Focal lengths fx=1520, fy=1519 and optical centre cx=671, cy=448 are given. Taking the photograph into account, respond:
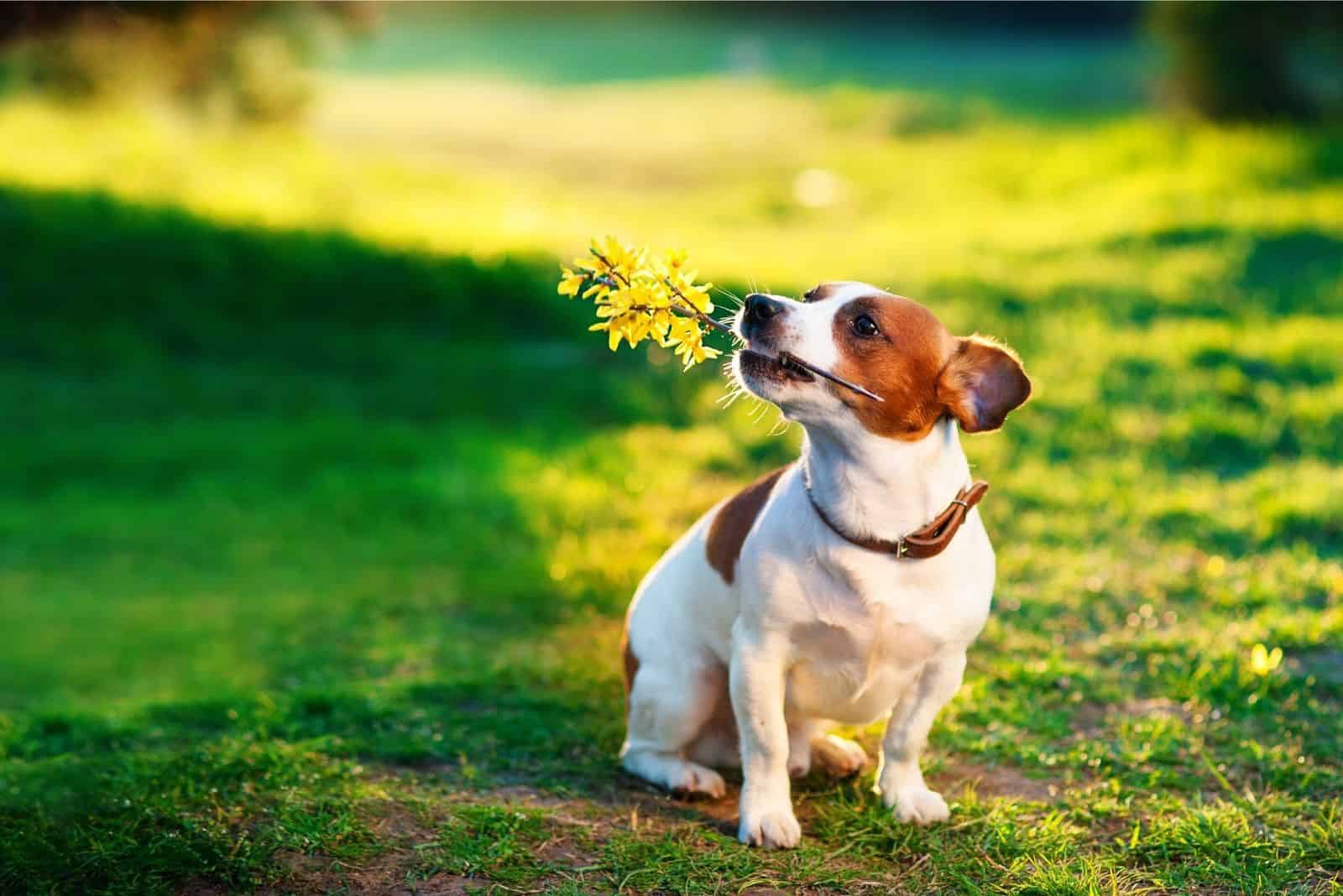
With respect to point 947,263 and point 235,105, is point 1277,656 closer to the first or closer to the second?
point 947,263

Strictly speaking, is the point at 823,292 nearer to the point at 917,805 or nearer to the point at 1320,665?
the point at 917,805

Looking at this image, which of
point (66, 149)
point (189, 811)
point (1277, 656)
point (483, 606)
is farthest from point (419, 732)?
point (66, 149)

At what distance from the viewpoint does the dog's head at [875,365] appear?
149 inches

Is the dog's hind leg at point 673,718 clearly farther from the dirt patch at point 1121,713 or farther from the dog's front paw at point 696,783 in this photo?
the dirt patch at point 1121,713

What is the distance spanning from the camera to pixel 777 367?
377 centimetres

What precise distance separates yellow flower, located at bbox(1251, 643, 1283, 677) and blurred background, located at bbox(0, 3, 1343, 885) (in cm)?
4

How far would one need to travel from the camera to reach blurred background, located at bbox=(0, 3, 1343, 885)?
566 centimetres

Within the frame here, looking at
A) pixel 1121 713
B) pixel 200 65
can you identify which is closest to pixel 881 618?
pixel 1121 713

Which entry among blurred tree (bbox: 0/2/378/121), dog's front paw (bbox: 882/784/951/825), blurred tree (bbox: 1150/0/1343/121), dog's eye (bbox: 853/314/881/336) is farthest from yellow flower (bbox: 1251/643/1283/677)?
blurred tree (bbox: 1150/0/1343/121)

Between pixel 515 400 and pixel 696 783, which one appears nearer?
pixel 696 783

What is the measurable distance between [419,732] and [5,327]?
7736 millimetres

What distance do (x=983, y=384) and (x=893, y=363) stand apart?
9.9 inches

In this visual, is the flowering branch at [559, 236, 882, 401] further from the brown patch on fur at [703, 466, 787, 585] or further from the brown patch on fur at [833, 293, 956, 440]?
the brown patch on fur at [703, 466, 787, 585]

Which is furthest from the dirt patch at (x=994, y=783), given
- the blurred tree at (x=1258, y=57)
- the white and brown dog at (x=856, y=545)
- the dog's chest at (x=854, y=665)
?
the blurred tree at (x=1258, y=57)
